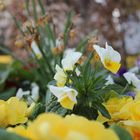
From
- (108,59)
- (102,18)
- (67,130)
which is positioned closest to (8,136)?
(67,130)

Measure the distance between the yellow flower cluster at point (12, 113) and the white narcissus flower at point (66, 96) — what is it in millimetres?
69

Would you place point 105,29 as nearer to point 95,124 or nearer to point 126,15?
point 126,15

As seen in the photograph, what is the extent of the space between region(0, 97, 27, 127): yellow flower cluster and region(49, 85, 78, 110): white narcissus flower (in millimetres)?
69

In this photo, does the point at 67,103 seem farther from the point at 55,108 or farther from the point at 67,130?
the point at 67,130

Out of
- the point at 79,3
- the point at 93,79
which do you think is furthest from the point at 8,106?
the point at 79,3

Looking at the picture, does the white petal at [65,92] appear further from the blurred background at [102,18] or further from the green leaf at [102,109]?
the blurred background at [102,18]

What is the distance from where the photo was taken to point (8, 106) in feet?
2.59

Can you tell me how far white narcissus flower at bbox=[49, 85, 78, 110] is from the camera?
2.71 feet

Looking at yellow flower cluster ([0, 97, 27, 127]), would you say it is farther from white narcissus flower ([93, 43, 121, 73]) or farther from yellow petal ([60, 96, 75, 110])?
white narcissus flower ([93, 43, 121, 73])

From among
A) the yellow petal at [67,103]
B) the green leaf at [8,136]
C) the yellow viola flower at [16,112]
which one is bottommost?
the yellow petal at [67,103]

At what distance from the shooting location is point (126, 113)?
81 cm

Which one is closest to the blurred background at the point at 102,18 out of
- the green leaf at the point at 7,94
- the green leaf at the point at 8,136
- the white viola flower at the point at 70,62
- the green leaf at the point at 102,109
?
the green leaf at the point at 7,94

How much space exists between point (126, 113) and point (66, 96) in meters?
0.11

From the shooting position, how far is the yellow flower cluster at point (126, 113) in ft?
2.40
